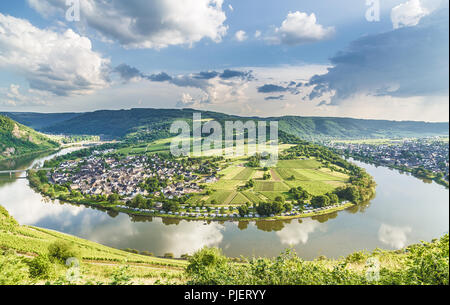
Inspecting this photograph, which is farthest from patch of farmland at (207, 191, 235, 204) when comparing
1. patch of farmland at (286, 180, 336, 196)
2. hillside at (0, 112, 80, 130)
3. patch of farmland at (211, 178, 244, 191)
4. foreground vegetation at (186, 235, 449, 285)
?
hillside at (0, 112, 80, 130)

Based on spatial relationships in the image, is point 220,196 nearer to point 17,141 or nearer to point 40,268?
point 40,268

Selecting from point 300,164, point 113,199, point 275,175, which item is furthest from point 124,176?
point 300,164

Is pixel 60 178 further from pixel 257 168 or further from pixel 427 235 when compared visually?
pixel 427 235

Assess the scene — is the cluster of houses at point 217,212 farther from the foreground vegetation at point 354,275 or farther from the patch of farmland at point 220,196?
the foreground vegetation at point 354,275

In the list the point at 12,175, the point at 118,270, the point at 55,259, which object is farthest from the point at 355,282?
the point at 12,175

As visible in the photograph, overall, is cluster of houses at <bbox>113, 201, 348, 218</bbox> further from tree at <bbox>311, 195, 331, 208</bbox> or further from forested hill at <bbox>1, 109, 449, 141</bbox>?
forested hill at <bbox>1, 109, 449, 141</bbox>
